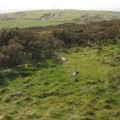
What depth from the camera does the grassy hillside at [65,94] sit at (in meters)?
19.0

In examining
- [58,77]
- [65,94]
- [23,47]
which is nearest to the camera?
[65,94]

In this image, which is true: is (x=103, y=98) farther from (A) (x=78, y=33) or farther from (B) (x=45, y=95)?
(A) (x=78, y=33)

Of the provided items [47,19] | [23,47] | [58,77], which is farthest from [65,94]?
[47,19]

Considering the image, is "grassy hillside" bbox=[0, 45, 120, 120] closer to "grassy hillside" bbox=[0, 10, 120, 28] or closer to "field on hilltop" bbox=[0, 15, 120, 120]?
"field on hilltop" bbox=[0, 15, 120, 120]

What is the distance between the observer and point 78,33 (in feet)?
139

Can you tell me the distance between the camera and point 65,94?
2217 cm

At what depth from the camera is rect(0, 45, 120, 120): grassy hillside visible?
1905 cm

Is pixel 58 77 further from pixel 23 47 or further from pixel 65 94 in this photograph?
pixel 23 47

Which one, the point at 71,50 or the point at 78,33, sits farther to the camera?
the point at 78,33

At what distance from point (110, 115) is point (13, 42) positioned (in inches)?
654

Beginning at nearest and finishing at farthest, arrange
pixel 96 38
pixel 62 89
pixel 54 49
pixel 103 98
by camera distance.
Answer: pixel 103 98, pixel 62 89, pixel 54 49, pixel 96 38

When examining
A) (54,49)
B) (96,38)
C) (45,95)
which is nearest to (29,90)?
(45,95)

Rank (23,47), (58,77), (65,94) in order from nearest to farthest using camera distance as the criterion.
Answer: (65,94) < (58,77) < (23,47)

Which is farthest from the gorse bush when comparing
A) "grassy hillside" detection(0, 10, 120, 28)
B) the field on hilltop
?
"grassy hillside" detection(0, 10, 120, 28)
